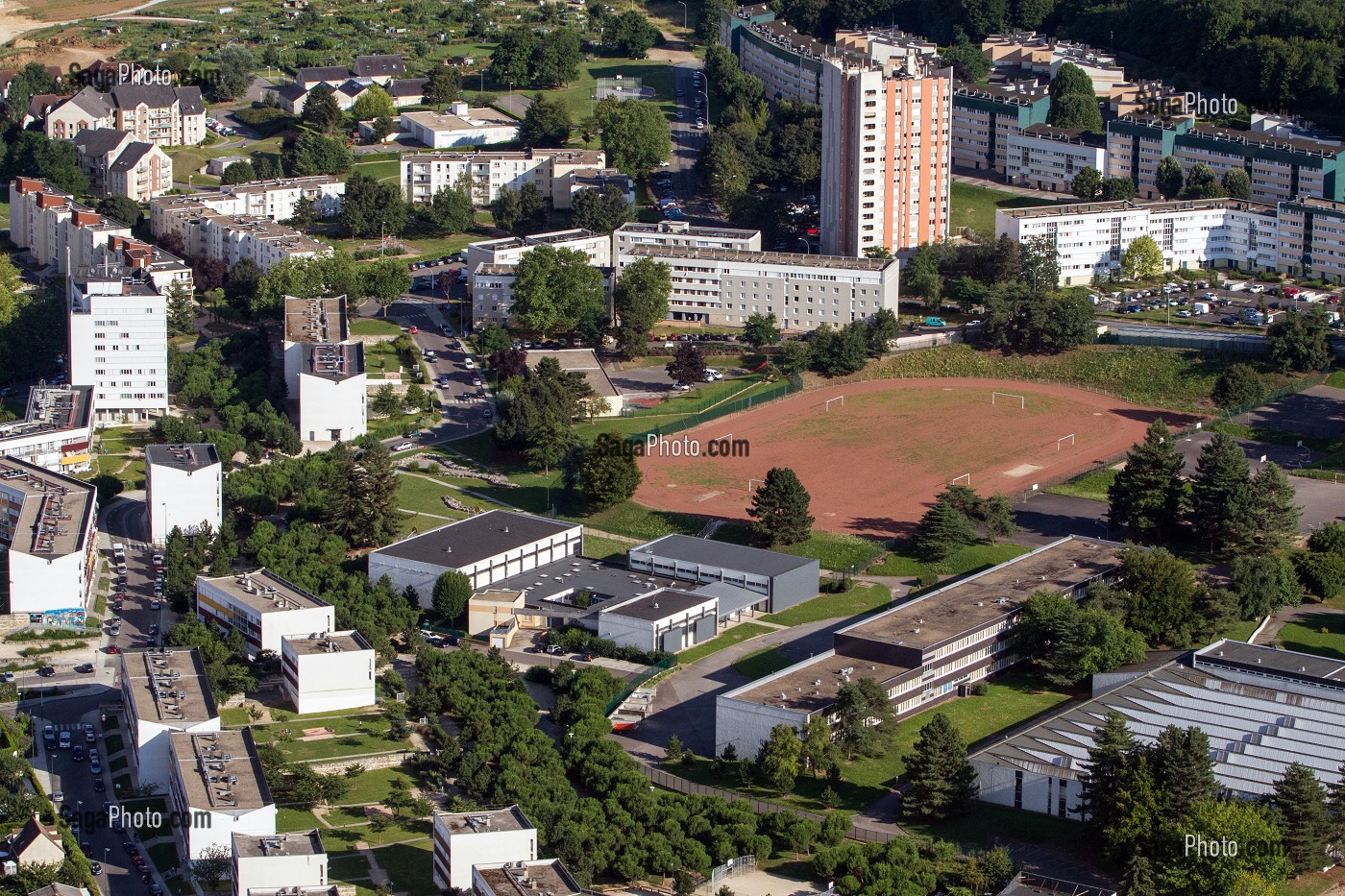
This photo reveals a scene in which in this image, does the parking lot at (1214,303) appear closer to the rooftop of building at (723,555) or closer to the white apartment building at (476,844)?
the rooftop of building at (723,555)

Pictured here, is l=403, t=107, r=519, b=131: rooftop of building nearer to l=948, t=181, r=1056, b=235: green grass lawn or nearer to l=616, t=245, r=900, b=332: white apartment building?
l=616, t=245, r=900, b=332: white apartment building

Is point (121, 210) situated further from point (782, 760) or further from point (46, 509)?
point (782, 760)

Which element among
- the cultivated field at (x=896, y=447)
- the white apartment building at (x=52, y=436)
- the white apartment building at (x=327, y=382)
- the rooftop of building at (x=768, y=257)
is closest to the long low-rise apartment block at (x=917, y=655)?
the cultivated field at (x=896, y=447)

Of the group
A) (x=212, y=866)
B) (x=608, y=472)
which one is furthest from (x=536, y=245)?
(x=212, y=866)

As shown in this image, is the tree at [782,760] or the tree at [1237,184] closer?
the tree at [782,760]

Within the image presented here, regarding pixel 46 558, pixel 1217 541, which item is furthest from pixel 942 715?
pixel 46 558

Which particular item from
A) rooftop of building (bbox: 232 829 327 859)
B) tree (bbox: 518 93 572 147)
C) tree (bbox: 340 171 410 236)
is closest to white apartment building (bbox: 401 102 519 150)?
tree (bbox: 518 93 572 147)
